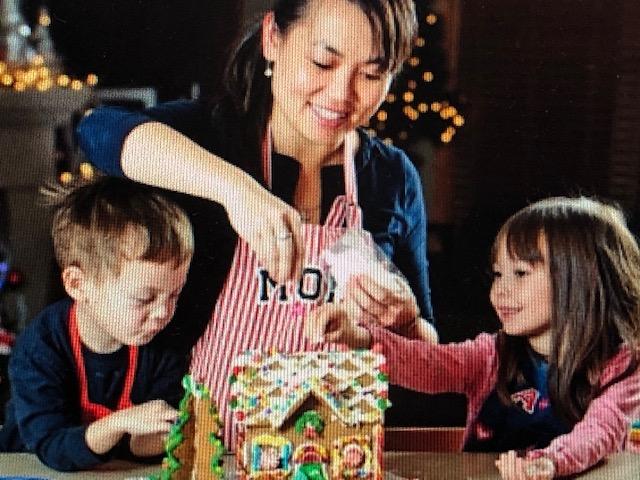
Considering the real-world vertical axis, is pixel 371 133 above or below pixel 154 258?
above

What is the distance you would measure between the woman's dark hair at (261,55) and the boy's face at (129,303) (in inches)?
11.0

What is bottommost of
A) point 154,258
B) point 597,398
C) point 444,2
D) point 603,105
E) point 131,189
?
point 597,398

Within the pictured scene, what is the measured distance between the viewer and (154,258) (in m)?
→ 1.63

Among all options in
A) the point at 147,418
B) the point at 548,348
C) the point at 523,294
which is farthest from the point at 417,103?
the point at 147,418

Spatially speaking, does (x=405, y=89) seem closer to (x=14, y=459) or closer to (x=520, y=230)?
(x=520, y=230)

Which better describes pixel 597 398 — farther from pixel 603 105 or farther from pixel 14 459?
pixel 14 459

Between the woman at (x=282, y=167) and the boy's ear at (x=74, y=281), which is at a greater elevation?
the woman at (x=282, y=167)

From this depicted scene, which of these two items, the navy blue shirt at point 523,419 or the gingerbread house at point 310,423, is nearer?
the gingerbread house at point 310,423

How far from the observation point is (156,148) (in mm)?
1622

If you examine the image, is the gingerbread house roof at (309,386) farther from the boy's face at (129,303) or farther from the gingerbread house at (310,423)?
the boy's face at (129,303)

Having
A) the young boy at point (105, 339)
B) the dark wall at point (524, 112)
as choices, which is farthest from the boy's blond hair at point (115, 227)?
the dark wall at point (524, 112)

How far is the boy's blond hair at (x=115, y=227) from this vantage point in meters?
1.62

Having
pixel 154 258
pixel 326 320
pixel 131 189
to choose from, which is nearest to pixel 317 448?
pixel 326 320

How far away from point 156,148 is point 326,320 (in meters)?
0.40
